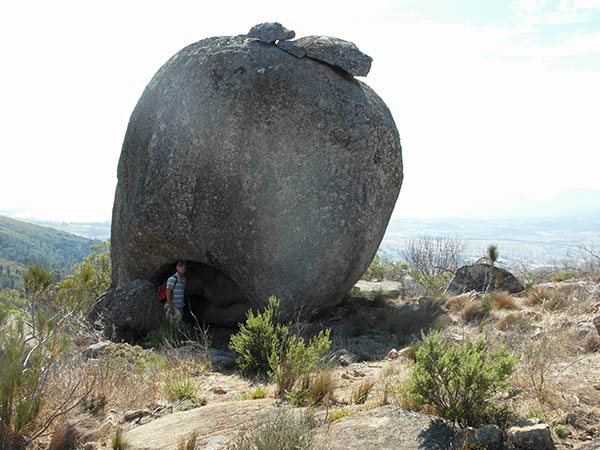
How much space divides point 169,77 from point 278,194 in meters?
3.17

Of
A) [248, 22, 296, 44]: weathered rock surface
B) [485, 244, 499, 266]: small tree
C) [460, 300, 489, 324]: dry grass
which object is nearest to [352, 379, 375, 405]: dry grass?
[460, 300, 489, 324]: dry grass

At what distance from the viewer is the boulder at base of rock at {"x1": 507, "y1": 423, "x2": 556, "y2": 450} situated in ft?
12.7

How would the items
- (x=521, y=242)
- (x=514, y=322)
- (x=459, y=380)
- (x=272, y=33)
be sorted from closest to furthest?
1. (x=459, y=380)
2. (x=514, y=322)
3. (x=272, y=33)
4. (x=521, y=242)

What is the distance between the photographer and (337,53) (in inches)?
390

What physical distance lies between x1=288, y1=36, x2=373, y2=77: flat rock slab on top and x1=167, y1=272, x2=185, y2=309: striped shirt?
435cm

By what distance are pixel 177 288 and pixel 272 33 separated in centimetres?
469

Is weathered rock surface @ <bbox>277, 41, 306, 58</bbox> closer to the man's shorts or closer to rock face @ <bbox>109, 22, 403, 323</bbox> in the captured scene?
rock face @ <bbox>109, 22, 403, 323</bbox>

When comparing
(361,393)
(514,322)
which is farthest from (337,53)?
(361,393)

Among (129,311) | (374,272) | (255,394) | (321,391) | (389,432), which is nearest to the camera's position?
(389,432)

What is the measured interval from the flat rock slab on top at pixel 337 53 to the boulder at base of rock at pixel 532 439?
23.4 ft

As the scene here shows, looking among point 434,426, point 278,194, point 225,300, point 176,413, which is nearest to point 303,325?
point 278,194

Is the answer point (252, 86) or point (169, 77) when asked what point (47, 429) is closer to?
point (252, 86)

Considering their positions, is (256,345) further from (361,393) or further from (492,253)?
(492,253)

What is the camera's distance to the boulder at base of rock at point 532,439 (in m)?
3.88
